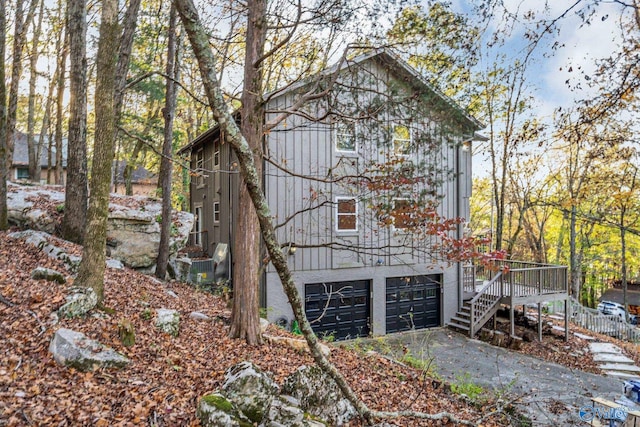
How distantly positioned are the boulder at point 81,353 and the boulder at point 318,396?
183 cm

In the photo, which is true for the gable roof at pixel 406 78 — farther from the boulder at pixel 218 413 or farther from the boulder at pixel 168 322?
the boulder at pixel 218 413

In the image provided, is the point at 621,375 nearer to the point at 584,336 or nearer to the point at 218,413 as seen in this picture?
the point at 584,336

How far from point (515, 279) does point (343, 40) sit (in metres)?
9.58

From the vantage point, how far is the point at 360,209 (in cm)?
1211

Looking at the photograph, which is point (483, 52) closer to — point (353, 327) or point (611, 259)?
point (353, 327)

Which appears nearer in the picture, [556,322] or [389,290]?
[389,290]

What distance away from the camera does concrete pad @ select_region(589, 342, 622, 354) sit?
39.4 feet

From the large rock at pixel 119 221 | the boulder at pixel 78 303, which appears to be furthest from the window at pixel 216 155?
the boulder at pixel 78 303

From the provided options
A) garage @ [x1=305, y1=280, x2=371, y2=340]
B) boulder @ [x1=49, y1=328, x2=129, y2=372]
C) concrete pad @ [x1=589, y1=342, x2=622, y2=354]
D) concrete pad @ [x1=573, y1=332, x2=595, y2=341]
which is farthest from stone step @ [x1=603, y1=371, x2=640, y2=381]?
boulder @ [x1=49, y1=328, x2=129, y2=372]

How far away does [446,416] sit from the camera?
4871 millimetres

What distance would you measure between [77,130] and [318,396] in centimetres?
718

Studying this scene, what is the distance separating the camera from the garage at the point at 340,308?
11414 mm

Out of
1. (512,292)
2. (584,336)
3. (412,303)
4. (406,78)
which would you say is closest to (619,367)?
(512,292)

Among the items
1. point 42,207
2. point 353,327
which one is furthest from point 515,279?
point 42,207
